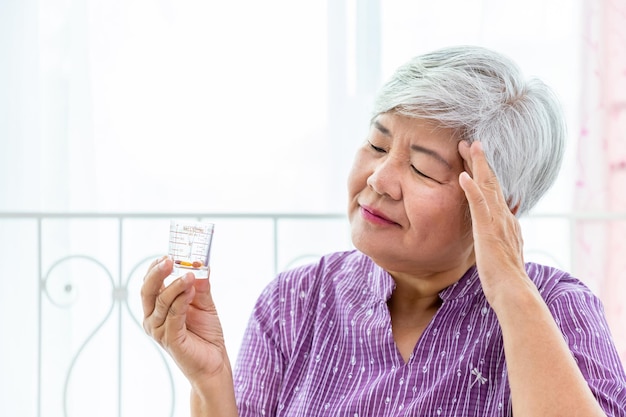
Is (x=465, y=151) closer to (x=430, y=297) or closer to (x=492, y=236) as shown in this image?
(x=492, y=236)

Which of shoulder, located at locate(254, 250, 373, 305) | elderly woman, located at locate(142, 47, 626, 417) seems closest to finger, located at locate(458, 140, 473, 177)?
elderly woman, located at locate(142, 47, 626, 417)

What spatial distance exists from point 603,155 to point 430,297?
1489 millimetres

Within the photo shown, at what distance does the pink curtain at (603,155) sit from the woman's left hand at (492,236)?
1.50 meters

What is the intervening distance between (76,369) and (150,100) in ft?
2.90

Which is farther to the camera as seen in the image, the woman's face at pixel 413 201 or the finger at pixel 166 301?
the woman's face at pixel 413 201

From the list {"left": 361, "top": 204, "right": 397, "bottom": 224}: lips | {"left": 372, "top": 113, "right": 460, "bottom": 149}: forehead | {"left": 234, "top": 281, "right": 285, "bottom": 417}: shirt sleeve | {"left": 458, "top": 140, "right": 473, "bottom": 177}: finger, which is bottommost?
{"left": 234, "top": 281, "right": 285, "bottom": 417}: shirt sleeve

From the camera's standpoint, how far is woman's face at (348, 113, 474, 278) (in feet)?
5.12

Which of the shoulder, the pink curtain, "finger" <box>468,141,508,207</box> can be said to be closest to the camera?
"finger" <box>468,141,508,207</box>

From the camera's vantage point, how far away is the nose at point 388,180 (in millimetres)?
1563

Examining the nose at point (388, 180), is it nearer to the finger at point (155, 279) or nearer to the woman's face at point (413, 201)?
the woman's face at point (413, 201)

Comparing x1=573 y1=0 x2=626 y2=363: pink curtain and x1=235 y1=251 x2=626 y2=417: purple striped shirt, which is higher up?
x1=573 y1=0 x2=626 y2=363: pink curtain

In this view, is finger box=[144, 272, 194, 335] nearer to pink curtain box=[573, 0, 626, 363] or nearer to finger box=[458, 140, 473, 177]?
finger box=[458, 140, 473, 177]

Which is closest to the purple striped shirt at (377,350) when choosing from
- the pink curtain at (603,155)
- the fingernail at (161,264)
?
the fingernail at (161,264)

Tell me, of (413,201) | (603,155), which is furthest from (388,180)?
(603,155)
